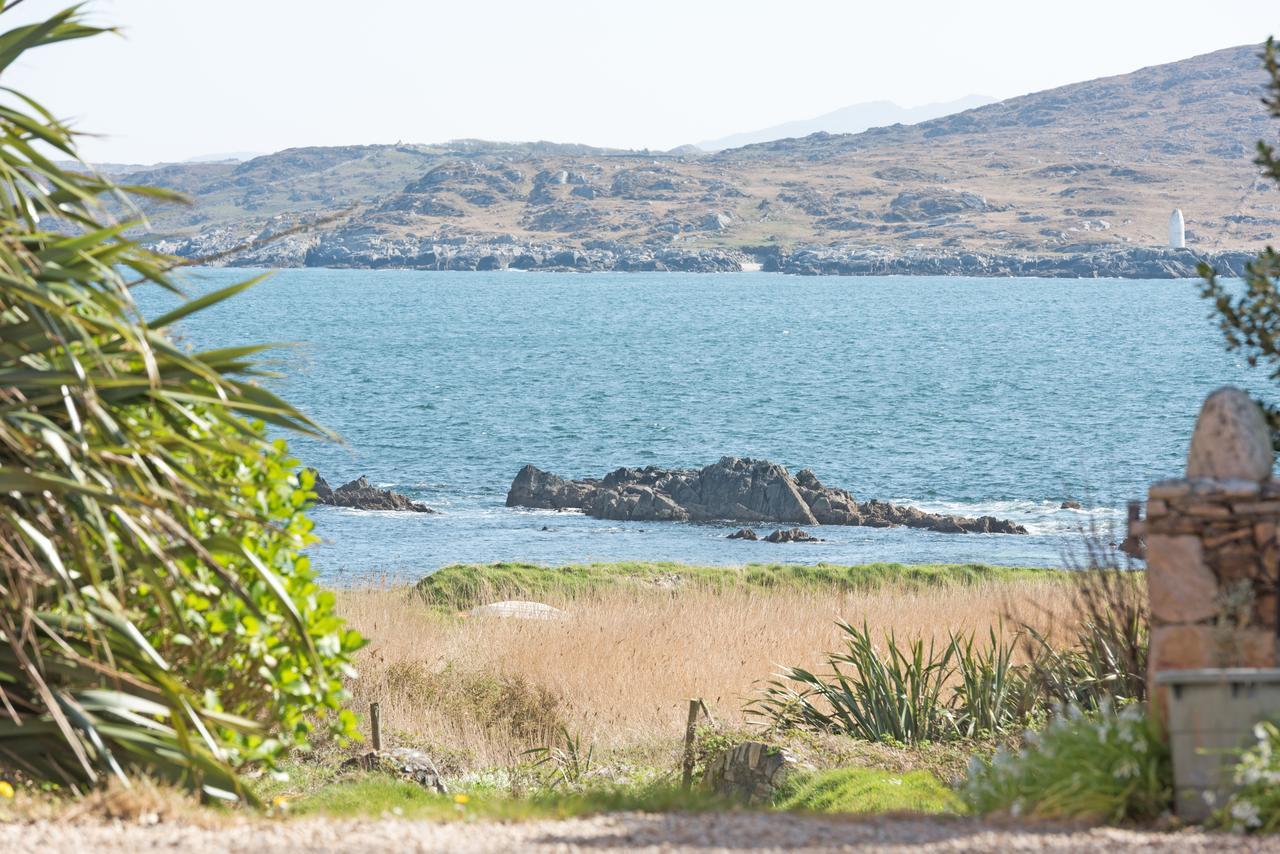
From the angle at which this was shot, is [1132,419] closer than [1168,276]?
Yes

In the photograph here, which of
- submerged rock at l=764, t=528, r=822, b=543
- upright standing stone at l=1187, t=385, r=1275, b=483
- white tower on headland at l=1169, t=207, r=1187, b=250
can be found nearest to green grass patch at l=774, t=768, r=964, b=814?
upright standing stone at l=1187, t=385, r=1275, b=483

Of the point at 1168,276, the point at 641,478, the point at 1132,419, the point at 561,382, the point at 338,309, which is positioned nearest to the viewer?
the point at 641,478

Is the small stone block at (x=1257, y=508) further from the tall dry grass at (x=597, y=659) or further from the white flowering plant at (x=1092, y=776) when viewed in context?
the tall dry grass at (x=597, y=659)

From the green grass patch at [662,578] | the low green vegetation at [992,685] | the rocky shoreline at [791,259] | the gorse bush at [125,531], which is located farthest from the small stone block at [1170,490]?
the rocky shoreline at [791,259]

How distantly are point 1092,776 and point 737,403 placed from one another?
2499 inches

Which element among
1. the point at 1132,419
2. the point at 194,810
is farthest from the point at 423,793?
the point at 1132,419

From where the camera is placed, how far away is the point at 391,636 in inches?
571

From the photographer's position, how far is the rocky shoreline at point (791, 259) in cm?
16850

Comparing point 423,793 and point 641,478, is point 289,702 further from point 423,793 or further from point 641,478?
point 641,478

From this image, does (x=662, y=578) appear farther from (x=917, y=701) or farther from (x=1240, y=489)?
(x=1240, y=489)

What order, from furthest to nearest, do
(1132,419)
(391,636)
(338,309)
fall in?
(338,309) < (1132,419) < (391,636)

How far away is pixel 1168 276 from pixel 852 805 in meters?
175

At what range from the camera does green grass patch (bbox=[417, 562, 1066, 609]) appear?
68.6 ft

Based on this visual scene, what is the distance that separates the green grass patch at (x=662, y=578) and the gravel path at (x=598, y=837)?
13.8m
